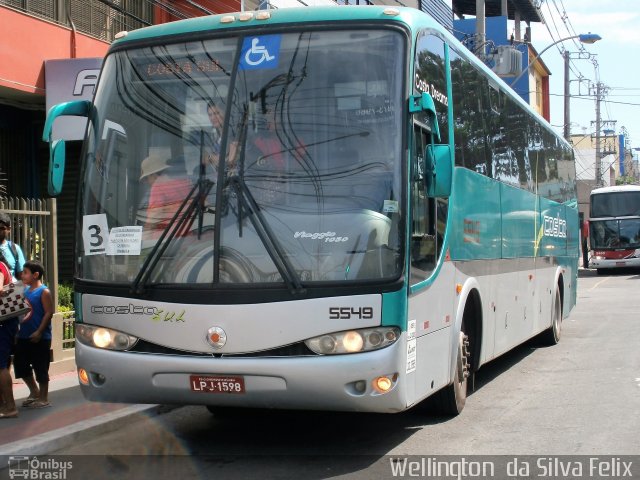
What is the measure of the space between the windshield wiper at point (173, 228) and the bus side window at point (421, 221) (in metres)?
1.56

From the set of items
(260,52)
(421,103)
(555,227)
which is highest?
(260,52)

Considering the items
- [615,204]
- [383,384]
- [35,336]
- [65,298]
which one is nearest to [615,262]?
[615,204]

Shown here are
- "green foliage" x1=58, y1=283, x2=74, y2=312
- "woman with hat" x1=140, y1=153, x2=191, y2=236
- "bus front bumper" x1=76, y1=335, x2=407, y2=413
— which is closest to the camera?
"bus front bumper" x1=76, y1=335, x2=407, y2=413

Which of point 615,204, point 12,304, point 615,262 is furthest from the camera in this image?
point 615,262

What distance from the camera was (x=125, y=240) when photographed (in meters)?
6.98

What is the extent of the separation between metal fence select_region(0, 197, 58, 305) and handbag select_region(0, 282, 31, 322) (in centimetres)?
236

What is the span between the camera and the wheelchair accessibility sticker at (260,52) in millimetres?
7004

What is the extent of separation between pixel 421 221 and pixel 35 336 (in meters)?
4.02

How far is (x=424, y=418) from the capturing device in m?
8.64

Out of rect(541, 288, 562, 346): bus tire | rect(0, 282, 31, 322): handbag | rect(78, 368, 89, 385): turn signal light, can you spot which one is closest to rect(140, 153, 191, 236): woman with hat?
rect(78, 368, 89, 385): turn signal light

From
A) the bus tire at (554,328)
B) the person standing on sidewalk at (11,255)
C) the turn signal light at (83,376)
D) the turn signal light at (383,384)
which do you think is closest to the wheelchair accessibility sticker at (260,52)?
the turn signal light at (383,384)

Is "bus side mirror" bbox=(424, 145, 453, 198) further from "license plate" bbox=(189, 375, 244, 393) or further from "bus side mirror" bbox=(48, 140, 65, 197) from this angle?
"bus side mirror" bbox=(48, 140, 65, 197)

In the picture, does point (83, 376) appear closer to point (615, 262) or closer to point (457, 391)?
point (457, 391)

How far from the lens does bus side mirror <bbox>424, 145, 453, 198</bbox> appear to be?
696 cm
